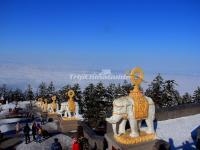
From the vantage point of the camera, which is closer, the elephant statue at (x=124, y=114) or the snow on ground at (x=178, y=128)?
the elephant statue at (x=124, y=114)

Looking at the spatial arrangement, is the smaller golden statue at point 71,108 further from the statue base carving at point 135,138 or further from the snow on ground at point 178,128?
the statue base carving at point 135,138

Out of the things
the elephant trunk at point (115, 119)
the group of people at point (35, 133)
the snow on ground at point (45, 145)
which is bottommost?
the snow on ground at point (45, 145)

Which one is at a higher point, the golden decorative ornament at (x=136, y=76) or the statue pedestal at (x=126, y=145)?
the golden decorative ornament at (x=136, y=76)

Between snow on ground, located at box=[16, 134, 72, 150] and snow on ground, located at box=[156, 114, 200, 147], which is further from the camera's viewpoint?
snow on ground, located at box=[16, 134, 72, 150]

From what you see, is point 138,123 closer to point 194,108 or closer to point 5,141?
point 194,108

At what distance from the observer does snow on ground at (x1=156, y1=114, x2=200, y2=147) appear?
53.2ft

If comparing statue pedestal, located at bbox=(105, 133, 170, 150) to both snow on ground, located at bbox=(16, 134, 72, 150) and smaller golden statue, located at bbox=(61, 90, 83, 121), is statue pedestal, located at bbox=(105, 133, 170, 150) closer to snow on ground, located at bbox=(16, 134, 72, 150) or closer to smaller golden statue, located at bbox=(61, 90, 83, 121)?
snow on ground, located at bbox=(16, 134, 72, 150)

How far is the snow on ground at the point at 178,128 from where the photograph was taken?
16.2 meters

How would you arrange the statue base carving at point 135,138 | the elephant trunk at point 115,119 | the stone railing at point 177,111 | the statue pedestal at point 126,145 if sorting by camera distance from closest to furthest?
the elephant trunk at point 115,119 < the statue pedestal at point 126,145 < the statue base carving at point 135,138 < the stone railing at point 177,111

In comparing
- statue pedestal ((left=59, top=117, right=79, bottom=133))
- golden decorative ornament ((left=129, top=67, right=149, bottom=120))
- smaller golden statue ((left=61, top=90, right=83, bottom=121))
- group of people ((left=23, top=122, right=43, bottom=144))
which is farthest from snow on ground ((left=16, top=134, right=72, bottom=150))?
golden decorative ornament ((left=129, top=67, right=149, bottom=120))

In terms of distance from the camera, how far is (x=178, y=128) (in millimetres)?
17484

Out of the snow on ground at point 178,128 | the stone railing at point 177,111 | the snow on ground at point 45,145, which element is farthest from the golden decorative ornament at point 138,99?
the stone railing at point 177,111

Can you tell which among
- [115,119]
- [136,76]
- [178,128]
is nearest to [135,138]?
[115,119]

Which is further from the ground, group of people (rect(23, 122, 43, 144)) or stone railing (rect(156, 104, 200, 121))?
stone railing (rect(156, 104, 200, 121))
